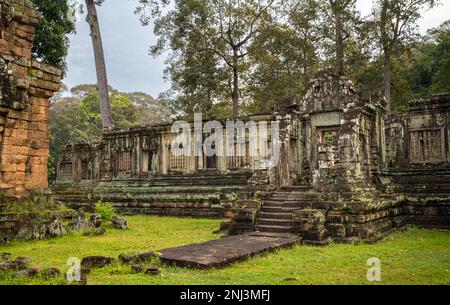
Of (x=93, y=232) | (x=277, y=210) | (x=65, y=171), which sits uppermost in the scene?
(x=65, y=171)

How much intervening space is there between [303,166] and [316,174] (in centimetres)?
297

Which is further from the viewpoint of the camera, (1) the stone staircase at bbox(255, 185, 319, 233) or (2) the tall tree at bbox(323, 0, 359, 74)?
(2) the tall tree at bbox(323, 0, 359, 74)

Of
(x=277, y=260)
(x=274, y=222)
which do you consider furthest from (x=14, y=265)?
(x=274, y=222)

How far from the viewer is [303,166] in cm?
1429

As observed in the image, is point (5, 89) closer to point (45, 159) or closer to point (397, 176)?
point (45, 159)

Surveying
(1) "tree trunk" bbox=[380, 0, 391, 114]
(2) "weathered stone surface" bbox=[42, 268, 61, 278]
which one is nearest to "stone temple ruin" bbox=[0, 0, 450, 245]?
(2) "weathered stone surface" bbox=[42, 268, 61, 278]

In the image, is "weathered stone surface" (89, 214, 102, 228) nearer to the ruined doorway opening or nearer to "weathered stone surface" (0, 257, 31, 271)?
"weathered stone surface" (0, 257, 31, 271)

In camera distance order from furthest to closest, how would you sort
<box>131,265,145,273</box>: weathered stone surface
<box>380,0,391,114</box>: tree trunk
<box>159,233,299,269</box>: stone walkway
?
<box>380,0,391,114</box>: tree trunk
<box>159,233,299,269</box>: stone walkway
<box>131,265,145,273</box>: weathered stone surface

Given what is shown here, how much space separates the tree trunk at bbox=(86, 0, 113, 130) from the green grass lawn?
1351 cm

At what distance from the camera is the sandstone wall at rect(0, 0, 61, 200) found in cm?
1031

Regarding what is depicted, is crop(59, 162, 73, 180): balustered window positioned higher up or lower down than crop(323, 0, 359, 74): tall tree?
lower down

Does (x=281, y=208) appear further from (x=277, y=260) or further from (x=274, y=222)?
(x=277, y=260)

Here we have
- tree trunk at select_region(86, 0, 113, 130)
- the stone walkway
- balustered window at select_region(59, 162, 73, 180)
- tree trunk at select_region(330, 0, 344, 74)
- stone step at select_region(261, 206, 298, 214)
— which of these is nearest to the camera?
the stone walkway

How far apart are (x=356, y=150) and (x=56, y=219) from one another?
8454 mm
